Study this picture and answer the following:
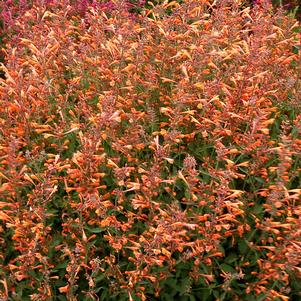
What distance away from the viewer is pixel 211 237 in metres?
2.72

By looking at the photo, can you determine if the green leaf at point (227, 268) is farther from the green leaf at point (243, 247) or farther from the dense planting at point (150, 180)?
the green leaf at point (243, 247)

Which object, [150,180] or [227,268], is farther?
[227,268]

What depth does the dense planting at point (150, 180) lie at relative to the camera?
2.69 m

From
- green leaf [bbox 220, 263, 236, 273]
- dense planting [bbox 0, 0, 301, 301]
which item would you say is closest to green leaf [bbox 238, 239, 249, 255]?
dense planting [bbox 0, 0, 301, 301]

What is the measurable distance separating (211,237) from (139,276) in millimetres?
436

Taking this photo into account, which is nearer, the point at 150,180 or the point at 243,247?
the point at 150,180

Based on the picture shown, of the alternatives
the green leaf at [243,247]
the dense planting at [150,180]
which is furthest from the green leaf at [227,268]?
the green leaf at [243,247]

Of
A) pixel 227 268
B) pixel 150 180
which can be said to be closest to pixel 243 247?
pixel 227 268

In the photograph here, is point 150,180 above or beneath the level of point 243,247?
above

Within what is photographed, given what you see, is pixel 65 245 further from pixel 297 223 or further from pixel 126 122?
pixel 297 223

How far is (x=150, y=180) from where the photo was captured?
270 centimetres

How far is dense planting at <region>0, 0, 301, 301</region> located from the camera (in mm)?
2693

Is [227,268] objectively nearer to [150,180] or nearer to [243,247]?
[243,247]

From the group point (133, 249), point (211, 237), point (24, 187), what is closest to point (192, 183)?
point (211, 237)
